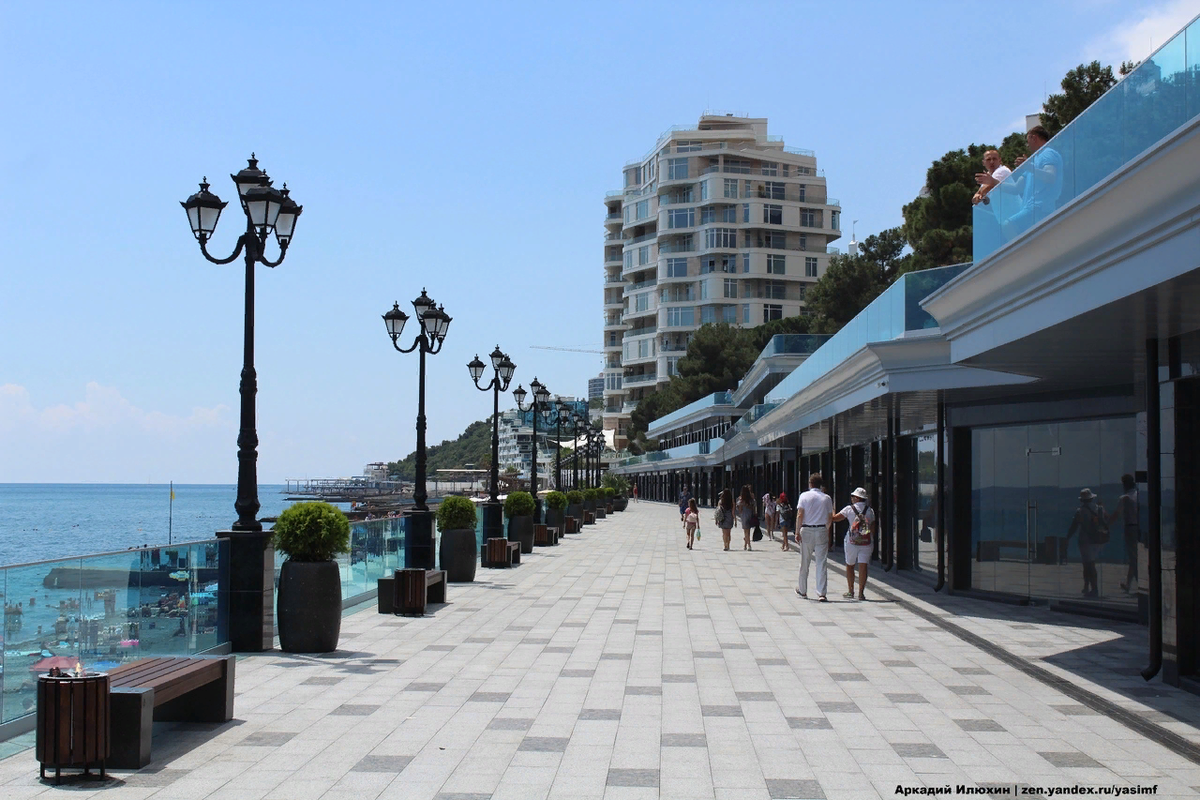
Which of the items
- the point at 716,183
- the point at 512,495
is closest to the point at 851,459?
the point at 512,495

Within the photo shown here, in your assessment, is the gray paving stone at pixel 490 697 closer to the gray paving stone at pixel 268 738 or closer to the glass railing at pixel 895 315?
the gray paving stone at pixel 268 738

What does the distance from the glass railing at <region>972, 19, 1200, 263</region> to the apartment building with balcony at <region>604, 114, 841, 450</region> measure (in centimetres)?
8900

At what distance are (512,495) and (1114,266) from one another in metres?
20.8

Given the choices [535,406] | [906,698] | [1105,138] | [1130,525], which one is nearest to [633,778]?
[906,698]

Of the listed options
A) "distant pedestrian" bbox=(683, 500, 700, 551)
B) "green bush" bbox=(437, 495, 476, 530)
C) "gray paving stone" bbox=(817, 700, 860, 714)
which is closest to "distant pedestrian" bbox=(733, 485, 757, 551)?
"distant pedestrian" bbox=(683, 500, 700, 551)

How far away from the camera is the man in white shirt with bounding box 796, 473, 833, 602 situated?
1700cm

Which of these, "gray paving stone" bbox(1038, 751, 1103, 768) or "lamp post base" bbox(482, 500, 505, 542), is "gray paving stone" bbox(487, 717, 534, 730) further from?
"lamp post base" bbox(482, 500, 505, 542)

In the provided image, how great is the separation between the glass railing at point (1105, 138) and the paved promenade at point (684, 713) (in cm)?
406

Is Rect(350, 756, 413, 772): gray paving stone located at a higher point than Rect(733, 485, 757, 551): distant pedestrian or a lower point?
lower

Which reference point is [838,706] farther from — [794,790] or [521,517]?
[521,517]

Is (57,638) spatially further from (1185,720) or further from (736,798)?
(1185,720)

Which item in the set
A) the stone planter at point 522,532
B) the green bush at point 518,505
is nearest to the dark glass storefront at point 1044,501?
the green bush at point 518,505

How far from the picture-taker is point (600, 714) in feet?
28.8

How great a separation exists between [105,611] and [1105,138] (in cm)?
861
